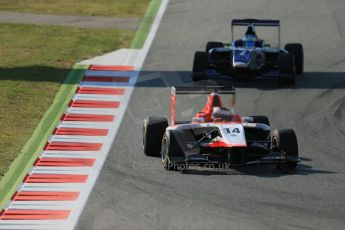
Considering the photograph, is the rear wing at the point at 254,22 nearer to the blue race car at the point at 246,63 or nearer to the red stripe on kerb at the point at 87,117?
the blue race car at the point at 246,63

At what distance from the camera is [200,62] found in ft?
84.9

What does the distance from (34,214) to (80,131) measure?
18.5ft

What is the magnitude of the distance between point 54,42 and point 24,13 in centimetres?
512

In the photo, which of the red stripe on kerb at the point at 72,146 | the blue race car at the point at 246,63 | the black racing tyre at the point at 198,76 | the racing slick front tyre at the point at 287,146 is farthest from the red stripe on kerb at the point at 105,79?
the racing slick front tyre at the point at 287,146

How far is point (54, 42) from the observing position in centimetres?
3141

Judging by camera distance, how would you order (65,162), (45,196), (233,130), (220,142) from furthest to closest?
(65,162) → (233,130) → (220,142) → (45,196)

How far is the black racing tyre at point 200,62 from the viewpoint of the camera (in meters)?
25.9

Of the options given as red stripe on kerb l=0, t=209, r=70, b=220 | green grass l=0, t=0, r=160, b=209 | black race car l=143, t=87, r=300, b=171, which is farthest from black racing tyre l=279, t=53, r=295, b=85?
red stripe on kerb l=0, t=209, r=70, b=220

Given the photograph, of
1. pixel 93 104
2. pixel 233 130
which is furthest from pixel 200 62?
pixel 233 130

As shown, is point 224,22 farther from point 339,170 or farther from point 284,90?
point 339,170

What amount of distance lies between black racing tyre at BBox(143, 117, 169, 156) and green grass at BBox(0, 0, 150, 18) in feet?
54.1

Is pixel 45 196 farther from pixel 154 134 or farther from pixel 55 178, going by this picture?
pixel 154 134

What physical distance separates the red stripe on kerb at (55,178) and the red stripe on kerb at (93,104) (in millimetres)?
5635

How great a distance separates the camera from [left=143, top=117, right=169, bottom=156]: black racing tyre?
63.8 ft
